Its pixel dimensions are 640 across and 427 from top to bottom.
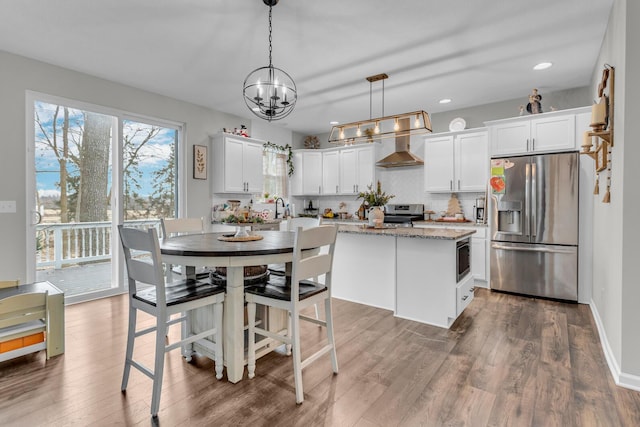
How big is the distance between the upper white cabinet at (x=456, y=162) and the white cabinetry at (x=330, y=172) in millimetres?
1745

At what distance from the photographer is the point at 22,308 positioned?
2348mm

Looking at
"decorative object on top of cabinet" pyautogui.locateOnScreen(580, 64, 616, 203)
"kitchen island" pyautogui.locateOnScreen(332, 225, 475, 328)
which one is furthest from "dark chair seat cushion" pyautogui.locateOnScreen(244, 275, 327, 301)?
"decorative object on top of cabinet" pyautogui.locateOnScreen(580, 64, 616, 203)

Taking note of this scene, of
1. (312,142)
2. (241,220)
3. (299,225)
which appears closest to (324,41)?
(299,225)

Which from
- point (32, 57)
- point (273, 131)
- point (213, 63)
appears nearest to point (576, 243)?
point (213, 63)

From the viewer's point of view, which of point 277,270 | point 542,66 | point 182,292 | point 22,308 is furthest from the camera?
point 542,66

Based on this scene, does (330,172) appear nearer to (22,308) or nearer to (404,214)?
(404,214)

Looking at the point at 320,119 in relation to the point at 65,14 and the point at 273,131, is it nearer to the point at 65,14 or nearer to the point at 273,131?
the point at 273,131

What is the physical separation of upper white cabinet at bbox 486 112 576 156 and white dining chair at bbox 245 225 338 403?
3.36 m

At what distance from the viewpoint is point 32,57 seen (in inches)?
132

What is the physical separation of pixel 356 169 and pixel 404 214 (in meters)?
1.24

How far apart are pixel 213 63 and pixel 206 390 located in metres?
3.16

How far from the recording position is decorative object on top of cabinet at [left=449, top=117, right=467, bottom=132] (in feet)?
16.5

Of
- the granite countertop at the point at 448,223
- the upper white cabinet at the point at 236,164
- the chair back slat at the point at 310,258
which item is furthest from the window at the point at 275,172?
the chair back slat at the point at 310,258

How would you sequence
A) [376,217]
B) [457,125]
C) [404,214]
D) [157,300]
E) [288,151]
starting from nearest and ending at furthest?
[157,300]
[376,217]
[457,125]
[404,214]
[288,151]
